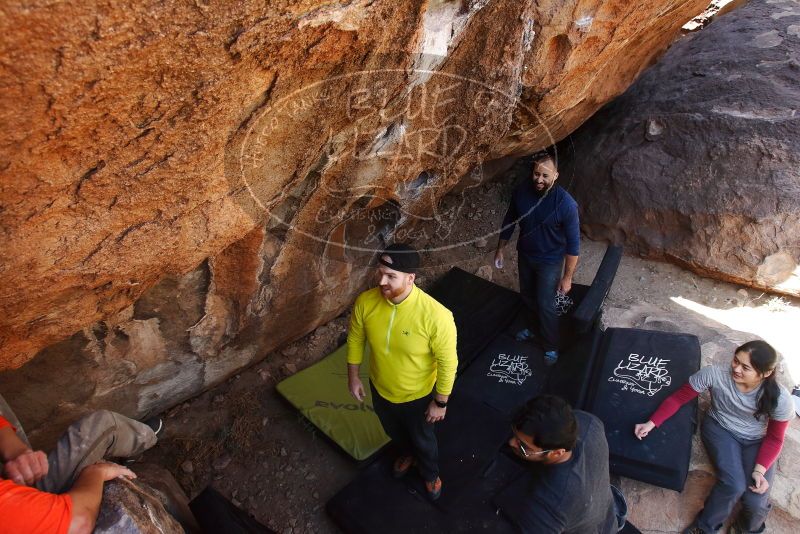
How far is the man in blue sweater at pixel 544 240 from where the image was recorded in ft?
12.1

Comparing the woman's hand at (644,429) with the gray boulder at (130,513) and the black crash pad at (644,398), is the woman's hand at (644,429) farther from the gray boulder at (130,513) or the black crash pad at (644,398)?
the gray boulder at (130,513)

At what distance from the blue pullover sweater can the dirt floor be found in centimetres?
109

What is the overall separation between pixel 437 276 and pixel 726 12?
15.1 feet

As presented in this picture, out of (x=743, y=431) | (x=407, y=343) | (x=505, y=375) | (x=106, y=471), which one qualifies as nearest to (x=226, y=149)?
(x=407, y=343)

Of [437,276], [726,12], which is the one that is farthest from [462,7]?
[726,12]

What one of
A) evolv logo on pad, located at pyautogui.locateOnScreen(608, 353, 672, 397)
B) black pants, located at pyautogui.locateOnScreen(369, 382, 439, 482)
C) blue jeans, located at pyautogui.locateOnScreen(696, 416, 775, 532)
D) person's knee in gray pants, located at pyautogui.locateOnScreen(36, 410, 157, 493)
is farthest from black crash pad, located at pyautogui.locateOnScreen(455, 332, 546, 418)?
person's knee in gray pants, located at pyautogui.locateOnScreen(36, 410, 157, 493)

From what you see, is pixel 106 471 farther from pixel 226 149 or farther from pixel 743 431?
pixel 743 431

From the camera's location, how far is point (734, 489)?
304 cm

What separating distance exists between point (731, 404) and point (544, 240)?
1.53m

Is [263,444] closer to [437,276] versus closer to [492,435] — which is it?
[492,435]

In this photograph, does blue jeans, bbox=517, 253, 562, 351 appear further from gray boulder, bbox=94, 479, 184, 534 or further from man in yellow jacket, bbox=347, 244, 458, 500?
gray boulder, bbox=94, 479, 184, 534

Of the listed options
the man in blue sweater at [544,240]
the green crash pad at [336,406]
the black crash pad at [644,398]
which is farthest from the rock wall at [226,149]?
the black crash pad at [644,398]

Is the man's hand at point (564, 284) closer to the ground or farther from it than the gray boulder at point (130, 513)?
closer to the ground

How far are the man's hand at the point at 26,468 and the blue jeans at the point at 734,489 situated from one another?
3400 millimetres
